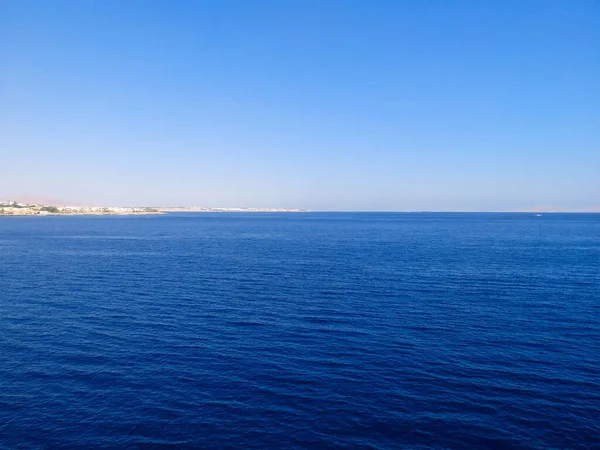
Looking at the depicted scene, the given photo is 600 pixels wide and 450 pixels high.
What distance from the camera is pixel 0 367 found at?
3922 cm

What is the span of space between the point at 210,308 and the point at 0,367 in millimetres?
25386

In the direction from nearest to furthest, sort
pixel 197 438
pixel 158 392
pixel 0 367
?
1. pixel 197 438
2. pixel 158 392
3. pixel 0 367

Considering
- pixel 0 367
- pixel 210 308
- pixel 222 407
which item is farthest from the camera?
pixel 210 308

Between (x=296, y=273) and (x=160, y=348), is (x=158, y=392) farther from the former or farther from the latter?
(x=296, y=273)

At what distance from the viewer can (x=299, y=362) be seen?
134 feet

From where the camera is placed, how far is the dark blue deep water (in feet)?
98.2

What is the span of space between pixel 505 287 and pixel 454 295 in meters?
12.5

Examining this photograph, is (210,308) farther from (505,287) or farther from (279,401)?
(505,287)

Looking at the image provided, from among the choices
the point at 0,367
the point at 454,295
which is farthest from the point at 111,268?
the point at 454,295

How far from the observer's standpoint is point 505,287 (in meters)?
73.8

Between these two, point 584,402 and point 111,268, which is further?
point 111,268

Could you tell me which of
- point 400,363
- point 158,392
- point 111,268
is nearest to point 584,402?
point 400,363

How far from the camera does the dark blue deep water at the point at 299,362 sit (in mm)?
29938

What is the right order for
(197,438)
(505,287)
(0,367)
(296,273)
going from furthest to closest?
(296,273) → (505,287) → (0,367) → (197,438)
